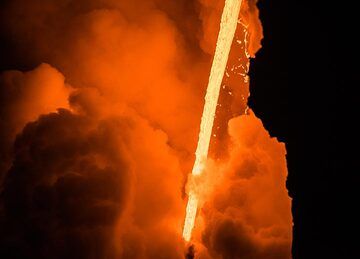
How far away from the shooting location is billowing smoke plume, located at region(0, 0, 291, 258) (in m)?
8.59

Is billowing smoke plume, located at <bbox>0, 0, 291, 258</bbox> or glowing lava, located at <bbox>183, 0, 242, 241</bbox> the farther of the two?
glowing lava, located at <bbox>183, 0, 242, 241</bbox>

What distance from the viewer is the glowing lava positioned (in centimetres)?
955

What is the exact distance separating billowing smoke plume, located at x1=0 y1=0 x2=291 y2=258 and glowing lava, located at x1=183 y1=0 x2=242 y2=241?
8.8 inches

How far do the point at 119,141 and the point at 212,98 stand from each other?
173 cm

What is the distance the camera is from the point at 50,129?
887 cm

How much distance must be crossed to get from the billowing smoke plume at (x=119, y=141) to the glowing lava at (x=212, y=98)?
224 mm

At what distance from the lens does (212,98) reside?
958 centimetres

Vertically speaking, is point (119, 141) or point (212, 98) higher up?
point (212, 98)

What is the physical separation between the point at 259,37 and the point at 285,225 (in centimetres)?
347

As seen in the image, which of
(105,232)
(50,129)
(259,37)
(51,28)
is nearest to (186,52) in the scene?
(259,37)

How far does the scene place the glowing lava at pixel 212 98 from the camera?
9.55 metres

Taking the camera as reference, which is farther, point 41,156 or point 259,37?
point 259,37

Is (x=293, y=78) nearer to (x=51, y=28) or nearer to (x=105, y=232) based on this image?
(x=51, y=28)

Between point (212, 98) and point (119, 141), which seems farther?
point (212, 98)
